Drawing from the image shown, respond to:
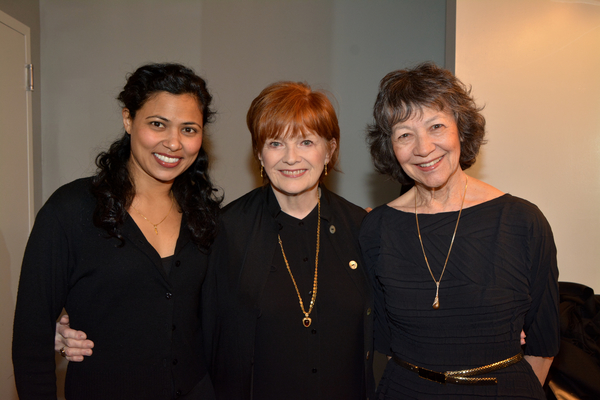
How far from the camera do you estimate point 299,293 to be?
1.83 meters

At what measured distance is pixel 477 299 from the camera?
5.20 feet

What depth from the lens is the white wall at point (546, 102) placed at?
96.4 inches

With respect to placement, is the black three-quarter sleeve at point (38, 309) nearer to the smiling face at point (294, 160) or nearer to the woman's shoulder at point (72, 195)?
the woman's shoulder at point (72, 195)

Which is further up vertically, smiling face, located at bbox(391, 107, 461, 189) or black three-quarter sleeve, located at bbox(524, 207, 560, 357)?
smiling face, located at bbox(391, 107, 461, 189)

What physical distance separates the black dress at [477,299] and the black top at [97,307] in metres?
0.93

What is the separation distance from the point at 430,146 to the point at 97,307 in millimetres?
1459

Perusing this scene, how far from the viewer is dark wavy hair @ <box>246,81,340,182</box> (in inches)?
71.9

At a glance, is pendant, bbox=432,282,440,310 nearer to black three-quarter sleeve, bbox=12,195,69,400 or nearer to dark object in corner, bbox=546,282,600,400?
dark object in corner, bbox=546,282,600,400

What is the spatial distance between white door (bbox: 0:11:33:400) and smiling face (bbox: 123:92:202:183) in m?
1.45

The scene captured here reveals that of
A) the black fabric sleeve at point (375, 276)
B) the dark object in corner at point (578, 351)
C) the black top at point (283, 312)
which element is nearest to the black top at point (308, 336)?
the black top at point (283, 312)

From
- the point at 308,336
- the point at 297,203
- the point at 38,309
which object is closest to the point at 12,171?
the point at 38,309

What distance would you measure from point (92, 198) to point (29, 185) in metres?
1.59

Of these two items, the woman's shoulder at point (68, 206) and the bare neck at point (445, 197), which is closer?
the woman's shoulder at point (68, 206)

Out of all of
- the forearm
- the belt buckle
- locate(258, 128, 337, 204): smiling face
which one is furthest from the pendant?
locate(258, 128, 337, 204): smiling face
